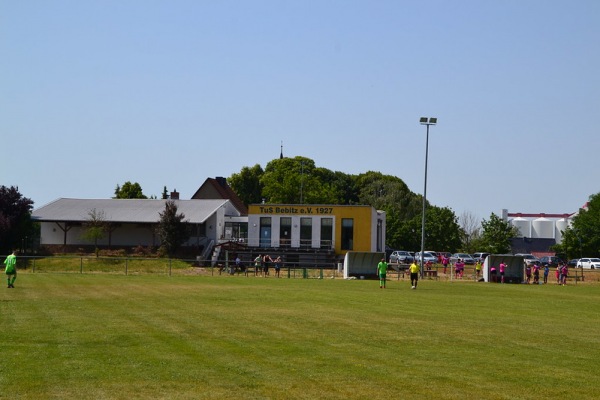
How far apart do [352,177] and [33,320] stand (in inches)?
4881

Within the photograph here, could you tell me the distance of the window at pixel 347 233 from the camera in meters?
79.1

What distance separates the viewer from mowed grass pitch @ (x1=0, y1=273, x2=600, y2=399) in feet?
43.3

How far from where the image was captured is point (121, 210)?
8612cm

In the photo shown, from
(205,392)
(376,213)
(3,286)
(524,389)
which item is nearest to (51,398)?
(205,392)

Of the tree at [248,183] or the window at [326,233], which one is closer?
the window at [326,233]

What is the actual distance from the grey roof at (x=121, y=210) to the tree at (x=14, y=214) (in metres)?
3.46

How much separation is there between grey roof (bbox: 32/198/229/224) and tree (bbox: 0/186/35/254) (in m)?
3.46

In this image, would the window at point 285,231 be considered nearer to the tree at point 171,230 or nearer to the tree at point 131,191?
the tree at point 171,230

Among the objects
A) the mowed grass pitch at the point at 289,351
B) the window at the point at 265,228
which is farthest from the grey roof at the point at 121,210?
the mowed grass pitch at the point at 289,351

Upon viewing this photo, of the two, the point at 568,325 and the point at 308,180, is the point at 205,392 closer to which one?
the point at 568,325

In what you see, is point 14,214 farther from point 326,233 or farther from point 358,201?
point 358,201

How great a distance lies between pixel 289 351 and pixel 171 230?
61186mm

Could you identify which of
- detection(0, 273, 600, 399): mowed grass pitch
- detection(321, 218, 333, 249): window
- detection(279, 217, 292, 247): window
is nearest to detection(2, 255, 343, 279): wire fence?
detection(321, 218, 333, 249): window

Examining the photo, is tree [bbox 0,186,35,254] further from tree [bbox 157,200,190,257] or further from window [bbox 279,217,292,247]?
window [bbox 279,217,292,247]
